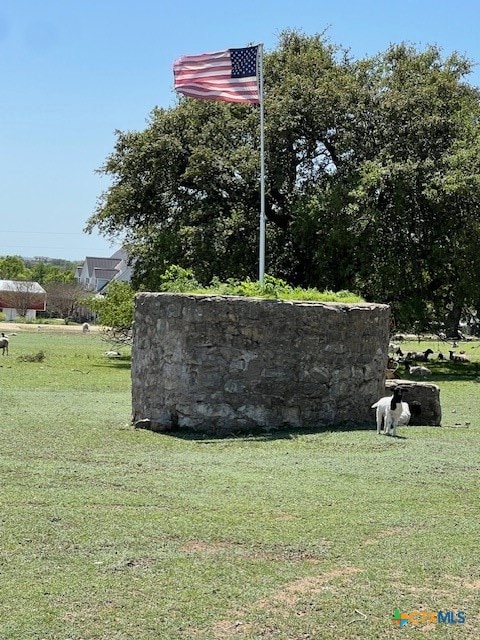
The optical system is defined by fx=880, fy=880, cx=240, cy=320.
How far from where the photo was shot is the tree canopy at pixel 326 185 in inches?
996

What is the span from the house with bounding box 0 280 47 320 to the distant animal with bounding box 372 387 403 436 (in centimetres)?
7053

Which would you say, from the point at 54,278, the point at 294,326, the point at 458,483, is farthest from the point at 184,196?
the point at 54,278

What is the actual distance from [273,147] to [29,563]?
22.5 m

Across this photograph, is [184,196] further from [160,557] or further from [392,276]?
[160,557]

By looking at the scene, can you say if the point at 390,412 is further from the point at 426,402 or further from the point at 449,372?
the point at 449,372

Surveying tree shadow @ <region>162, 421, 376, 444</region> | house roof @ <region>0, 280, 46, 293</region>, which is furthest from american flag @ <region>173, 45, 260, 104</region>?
house roof @ <region>0, 280, 46, 293</region>

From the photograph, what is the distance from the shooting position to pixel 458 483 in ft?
28.0

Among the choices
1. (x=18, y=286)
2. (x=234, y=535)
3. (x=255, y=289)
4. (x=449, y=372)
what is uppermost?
(x=18, y=286)

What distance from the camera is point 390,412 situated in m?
11.6

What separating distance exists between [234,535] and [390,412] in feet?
17.8

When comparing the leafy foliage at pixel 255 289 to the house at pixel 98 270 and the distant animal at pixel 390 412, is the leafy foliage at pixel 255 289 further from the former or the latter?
the house at pixel 98 270

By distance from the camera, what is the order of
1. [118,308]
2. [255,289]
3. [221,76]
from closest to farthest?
[255,289] → [221,76] → [118,308]

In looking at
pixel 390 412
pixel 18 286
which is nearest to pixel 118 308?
pixel 390 412

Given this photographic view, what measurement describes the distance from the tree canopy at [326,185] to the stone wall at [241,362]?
12.8 metres
